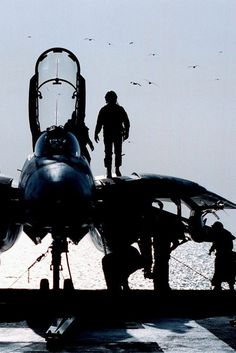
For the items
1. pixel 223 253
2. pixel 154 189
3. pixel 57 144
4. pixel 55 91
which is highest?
pixel 55 91

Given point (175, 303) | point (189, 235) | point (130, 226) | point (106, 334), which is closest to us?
point (106, 334)

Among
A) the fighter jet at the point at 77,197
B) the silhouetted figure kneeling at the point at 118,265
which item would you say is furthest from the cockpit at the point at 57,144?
the silhouetted figure kneeling at the point at 118,265

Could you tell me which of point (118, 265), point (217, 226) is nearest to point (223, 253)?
point (217, 226)

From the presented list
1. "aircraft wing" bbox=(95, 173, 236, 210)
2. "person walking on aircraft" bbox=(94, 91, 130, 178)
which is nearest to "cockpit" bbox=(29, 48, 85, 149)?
"person walking on aircraft" bbox=(94, 91, 130, 178)

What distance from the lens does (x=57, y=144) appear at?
574 inches

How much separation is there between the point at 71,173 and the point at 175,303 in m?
4.33

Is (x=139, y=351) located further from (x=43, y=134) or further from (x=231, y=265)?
(x=231, y=265)

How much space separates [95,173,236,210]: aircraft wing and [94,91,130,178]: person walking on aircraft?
651mm

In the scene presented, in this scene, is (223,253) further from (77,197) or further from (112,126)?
(77,197)

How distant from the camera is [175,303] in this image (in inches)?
631

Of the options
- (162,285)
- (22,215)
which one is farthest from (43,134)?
(162,285)

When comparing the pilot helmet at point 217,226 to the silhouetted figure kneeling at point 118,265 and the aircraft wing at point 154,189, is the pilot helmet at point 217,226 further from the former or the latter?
the silhouetted figure kneeling at point 118,265

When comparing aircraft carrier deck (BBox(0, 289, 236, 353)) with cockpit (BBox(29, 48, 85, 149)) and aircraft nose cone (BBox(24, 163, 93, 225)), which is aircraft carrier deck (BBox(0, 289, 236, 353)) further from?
cockpit (BBox(29, 48, 85, 149))

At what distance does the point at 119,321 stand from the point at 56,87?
5.20m
